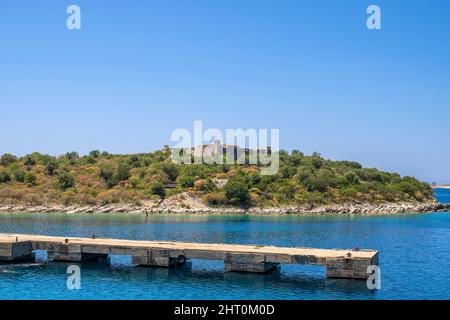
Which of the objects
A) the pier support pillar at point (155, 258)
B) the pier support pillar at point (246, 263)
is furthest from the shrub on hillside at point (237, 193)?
the pier support pillar at point (246, 263)

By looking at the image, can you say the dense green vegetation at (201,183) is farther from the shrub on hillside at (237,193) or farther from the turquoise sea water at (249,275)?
the turquoise sea water at (249,275)

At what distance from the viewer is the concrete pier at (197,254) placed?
40.2 meters

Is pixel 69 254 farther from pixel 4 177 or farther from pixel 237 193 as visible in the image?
pixel 4 177

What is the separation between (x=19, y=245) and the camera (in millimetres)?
48562

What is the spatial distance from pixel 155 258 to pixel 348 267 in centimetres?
1571

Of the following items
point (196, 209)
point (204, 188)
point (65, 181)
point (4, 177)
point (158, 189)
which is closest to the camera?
point (196, 209)

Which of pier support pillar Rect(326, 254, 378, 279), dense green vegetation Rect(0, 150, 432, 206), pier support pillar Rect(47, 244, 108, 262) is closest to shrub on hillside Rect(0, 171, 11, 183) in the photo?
dense green vegetation Rect(0, 150, 432, 206)

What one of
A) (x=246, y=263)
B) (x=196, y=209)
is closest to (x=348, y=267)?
(x=246, y=263)

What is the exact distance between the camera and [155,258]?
45438 millimetres
